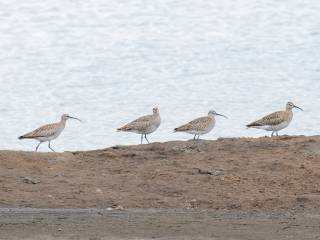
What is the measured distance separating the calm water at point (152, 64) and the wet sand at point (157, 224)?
8856mm

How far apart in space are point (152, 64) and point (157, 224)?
1938 centimetres

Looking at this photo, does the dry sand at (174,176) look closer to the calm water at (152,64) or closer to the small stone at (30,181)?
the small stone at (30,181)

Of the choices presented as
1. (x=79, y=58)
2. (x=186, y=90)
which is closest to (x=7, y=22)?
(x=79, y=58)

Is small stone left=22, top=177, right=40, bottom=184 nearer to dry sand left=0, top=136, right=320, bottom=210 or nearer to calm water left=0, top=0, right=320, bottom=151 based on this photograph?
dry sand left=0, top=136, right=320, bottom=210

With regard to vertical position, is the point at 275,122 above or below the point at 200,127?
above

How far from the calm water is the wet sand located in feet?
29.1

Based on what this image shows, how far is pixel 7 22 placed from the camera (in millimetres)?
40562

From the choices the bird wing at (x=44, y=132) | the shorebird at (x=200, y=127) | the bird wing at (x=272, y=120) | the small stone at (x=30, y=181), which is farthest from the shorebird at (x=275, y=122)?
the small stone at (x=30, y=181)

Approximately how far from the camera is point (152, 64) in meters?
33.9

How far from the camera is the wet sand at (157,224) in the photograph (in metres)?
14.0

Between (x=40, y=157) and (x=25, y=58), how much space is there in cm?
1756

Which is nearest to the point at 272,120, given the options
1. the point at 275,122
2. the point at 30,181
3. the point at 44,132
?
the point at 275,122

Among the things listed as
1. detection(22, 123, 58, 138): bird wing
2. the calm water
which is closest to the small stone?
detection(22, 123, 58, 138): bird wing

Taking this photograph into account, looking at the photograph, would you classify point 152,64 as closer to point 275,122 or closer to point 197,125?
point 275,122
